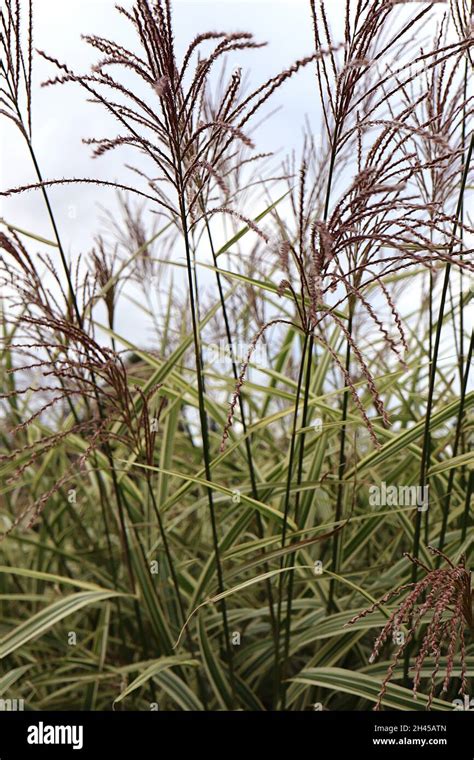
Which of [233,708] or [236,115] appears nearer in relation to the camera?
[236,115]

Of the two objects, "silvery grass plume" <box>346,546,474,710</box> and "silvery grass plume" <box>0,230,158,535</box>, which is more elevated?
"silvery grass plume" <box>0,230,158,535</box>

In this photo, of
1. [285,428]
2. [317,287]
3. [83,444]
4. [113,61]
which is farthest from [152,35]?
[285,428]

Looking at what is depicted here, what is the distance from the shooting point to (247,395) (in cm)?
212

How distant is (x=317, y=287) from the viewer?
0.90 meters

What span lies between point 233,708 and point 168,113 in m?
0.99

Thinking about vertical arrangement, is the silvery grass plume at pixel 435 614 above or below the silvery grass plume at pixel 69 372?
below
